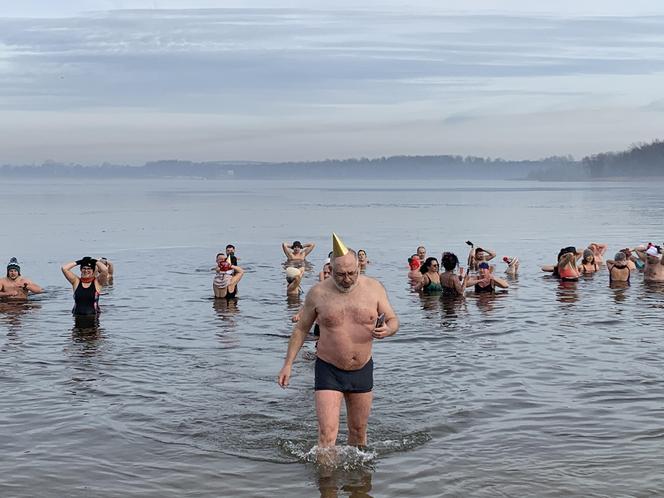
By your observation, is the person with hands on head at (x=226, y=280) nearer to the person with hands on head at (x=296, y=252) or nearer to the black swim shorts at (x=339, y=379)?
the person with hands on head at (x=296, y=252)

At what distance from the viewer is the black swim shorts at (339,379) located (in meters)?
8.88

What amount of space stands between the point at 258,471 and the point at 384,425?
2.05 metres

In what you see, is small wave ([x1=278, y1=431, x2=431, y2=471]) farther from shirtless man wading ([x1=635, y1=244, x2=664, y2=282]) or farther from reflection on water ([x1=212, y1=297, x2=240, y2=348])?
shirtless man wading ([x1=635, y1=244, x2=664, y2=282])

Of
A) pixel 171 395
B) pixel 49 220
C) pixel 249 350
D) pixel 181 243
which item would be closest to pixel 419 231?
pixel 181 243

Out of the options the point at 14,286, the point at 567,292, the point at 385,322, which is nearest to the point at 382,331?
the point at 385,322

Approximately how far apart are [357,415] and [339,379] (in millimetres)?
550

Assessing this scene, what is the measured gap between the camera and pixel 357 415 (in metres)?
9.26

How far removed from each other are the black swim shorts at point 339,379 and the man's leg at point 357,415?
126mm

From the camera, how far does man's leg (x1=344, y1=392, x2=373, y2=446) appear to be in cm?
910

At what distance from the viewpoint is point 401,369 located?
14.1m

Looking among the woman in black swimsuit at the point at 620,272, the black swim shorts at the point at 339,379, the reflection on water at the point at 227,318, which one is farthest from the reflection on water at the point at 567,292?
the black swim shorts at the point at 339,379

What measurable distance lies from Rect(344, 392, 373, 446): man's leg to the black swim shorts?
126 mm

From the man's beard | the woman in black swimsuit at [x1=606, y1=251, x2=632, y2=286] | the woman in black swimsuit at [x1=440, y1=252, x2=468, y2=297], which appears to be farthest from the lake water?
the man's beard

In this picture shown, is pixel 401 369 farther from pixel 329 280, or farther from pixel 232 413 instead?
pixel 329 280
